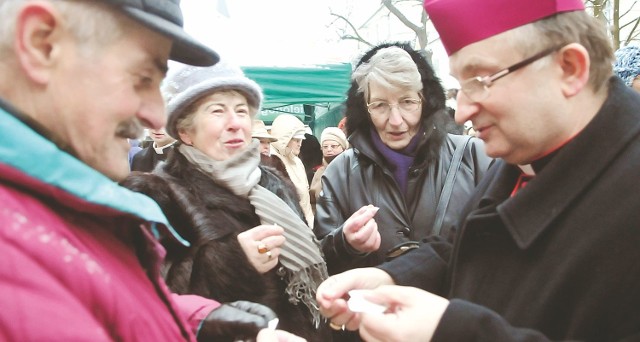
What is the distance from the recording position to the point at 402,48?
2709mm

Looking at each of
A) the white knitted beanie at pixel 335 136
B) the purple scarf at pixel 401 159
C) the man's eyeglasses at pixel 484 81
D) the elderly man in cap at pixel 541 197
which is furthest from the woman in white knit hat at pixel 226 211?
the white knitted beanie at pixel 335 136

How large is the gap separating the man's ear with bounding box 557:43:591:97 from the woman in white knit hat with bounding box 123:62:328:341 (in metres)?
1.22

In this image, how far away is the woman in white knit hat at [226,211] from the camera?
2035 mm

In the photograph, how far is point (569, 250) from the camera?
1145 mm

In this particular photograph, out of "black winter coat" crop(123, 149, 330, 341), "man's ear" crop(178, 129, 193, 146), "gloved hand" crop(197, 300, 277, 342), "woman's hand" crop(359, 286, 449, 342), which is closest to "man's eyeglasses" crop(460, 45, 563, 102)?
"woman's hand" crop(359, 286, 449, 342)

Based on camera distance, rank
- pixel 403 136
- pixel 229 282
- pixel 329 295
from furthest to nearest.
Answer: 1. pixel 403 136
2. pixel 229 282
3. pixel 329 295

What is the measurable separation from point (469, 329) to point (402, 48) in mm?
1887

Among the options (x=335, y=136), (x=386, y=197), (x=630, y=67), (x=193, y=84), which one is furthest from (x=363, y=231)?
(x=335, y=136)

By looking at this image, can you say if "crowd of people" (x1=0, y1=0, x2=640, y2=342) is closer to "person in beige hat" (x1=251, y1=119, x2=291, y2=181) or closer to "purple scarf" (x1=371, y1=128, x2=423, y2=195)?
"purple scarf" (x1=371, y1=128, x2=423, y2=195)

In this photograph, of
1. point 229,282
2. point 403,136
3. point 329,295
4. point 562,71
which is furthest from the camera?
point 403,136

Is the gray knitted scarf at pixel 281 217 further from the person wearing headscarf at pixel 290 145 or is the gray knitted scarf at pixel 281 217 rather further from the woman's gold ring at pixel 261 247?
the person wearing headscarf at pixel 290 145

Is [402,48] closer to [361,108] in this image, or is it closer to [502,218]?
[361,108]

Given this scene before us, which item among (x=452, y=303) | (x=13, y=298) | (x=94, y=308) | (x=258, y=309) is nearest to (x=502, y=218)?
(x=452, y=303)

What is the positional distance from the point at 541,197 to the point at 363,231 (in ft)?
3.36
